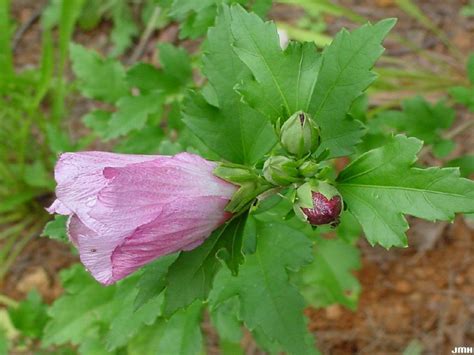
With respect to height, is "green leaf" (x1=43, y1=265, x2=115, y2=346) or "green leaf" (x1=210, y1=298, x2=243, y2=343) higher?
"green leaf" (x1=43, y1=265, x2=115, y2=346)

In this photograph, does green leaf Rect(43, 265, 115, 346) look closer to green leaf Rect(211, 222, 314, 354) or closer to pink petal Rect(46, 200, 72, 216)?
green leaf Rect(211, 222, 314, 354)

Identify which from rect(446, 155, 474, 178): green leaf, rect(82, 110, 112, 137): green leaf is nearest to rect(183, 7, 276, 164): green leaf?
rect(446, 155, 474, 178): green leaf

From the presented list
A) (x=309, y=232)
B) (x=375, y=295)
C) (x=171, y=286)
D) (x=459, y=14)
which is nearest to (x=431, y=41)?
(x=459, y=14)

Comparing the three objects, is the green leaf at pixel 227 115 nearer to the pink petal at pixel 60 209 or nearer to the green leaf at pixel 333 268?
the pink petal at pixel 60 209

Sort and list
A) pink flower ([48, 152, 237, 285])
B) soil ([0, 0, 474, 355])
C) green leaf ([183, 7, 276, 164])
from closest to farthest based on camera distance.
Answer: pink flower ([48, 152, 237, 285]) < green leaf ([183, 7, 276, 164]) < soil ([0, 0, 474, 355])

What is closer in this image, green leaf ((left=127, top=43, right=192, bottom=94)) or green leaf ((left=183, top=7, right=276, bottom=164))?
green leaf ((left=183, top=7, right=276, bottom=164))

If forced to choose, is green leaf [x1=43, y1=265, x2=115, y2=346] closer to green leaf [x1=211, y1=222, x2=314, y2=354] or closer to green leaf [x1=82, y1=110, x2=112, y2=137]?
green leaf [x1=82, y1=110, x2=112, y2=137]

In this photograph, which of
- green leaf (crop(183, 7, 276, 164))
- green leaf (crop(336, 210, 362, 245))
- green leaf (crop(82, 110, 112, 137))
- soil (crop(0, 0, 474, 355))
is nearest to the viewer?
green leaf (crop(183, 7, 276, 164))

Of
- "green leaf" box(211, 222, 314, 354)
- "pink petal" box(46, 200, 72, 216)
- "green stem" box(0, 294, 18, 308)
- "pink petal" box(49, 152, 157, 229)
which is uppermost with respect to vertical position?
"pink petal" box(49, 152, 157, 229)
